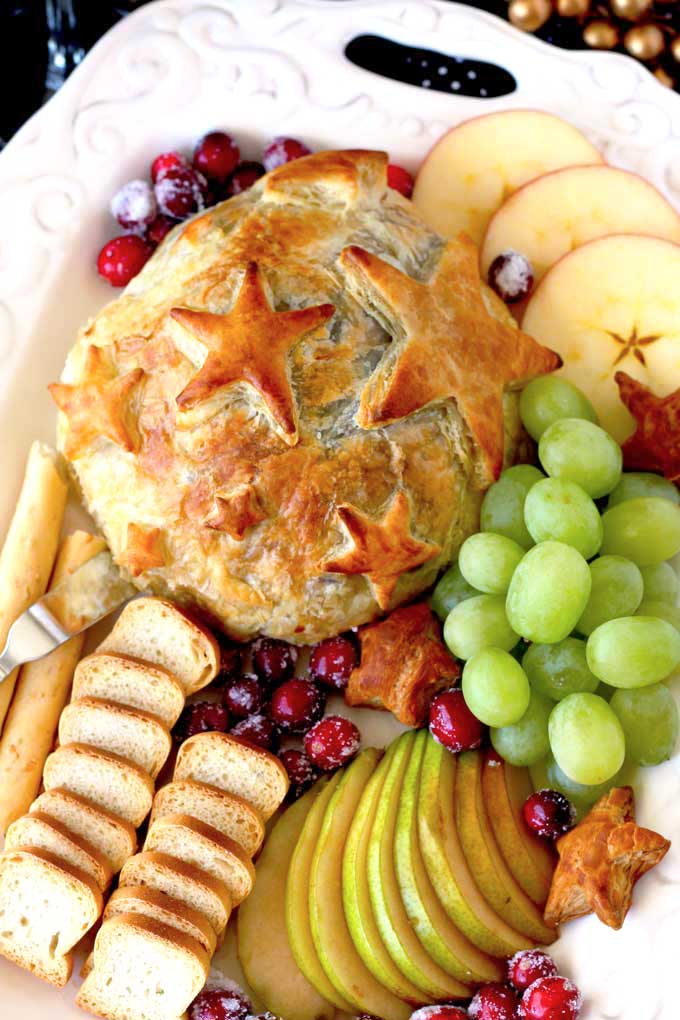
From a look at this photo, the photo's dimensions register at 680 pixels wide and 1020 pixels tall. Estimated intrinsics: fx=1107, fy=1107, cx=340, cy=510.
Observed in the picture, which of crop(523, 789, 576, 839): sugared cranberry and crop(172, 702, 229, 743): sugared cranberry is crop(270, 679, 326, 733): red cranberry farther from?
crop(523, 789, 576, 839): sugared cranberry

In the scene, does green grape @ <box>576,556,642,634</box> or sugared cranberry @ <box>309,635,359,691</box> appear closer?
green grape @ <box>576,556,642,634</box>

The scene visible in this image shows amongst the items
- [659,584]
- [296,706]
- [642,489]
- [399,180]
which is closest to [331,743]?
Result: [296,706]

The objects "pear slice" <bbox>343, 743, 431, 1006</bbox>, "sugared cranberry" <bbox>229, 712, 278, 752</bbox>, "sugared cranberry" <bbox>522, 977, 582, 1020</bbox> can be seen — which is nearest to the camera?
"sugared cranberry" <bbox>522, 977, 582, 1020</bbox>

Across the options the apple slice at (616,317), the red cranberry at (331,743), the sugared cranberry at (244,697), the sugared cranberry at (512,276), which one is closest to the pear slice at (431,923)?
the red cranberry at (331,743)

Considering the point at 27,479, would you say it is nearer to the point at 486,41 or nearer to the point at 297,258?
the point at 297,258

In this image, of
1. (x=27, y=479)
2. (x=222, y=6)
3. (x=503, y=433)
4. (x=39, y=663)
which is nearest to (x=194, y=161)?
(x=222, y=6)

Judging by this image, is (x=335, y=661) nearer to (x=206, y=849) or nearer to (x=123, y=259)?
(x=206, y=849)

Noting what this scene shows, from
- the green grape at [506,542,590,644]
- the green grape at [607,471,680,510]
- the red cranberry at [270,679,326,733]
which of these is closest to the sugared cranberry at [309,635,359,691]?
the red cranberry at [270,679,326,733]
